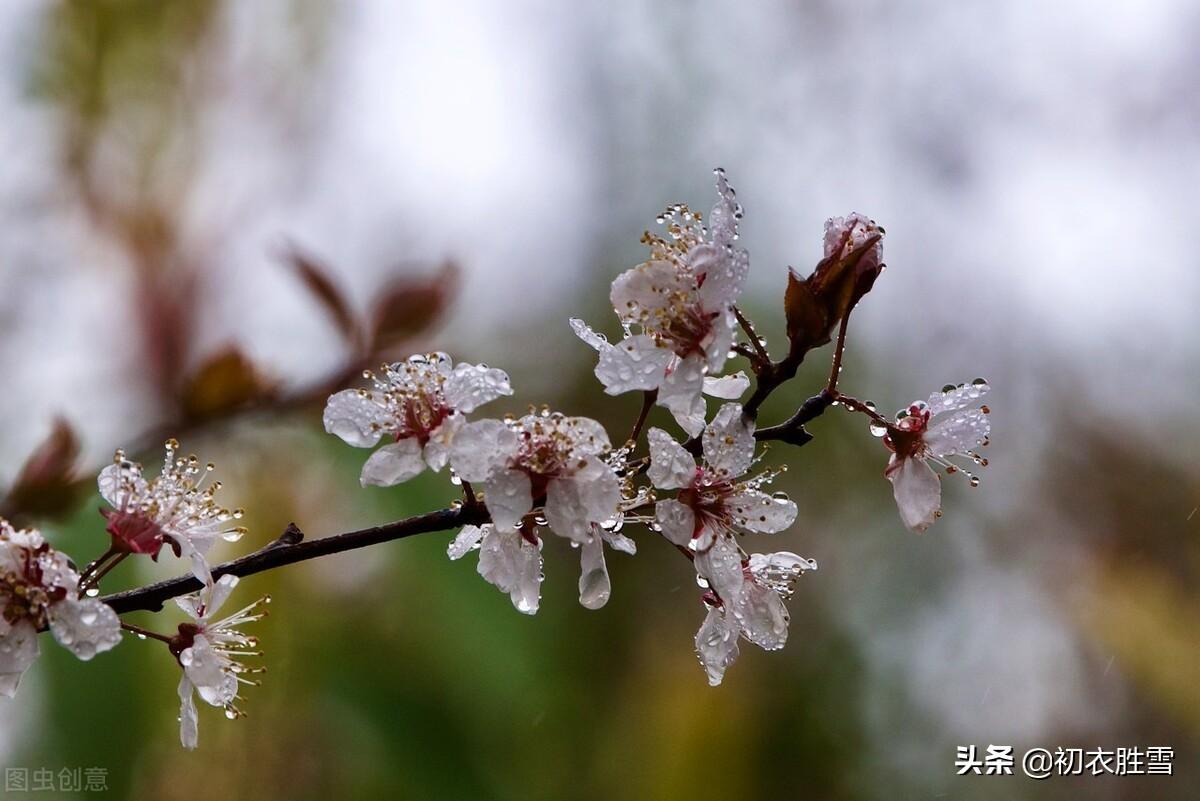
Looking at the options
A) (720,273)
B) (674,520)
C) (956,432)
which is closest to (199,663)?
(674,520)

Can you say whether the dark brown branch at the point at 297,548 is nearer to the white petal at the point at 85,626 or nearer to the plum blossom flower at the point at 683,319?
the white petal at the point at 85,626

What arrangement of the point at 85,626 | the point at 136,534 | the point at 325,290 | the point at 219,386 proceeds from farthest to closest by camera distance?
the point at 325,290, the point at 219,386, the point at 136,534, the point at 85,626

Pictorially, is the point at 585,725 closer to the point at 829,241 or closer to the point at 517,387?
the point at 517,387

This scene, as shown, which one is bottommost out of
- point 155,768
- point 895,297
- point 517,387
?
point 155,768

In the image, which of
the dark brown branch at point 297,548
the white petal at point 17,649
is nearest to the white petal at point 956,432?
the dark brown branch at point 297,548

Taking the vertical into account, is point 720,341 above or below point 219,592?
above

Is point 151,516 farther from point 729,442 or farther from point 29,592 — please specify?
point 729,442

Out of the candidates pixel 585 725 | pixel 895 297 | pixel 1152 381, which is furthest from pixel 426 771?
pixel 1152 381

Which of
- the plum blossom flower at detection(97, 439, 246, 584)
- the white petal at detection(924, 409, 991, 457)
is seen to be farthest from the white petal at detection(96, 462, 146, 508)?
the white petal at detection(924, 409, 991, 457)
